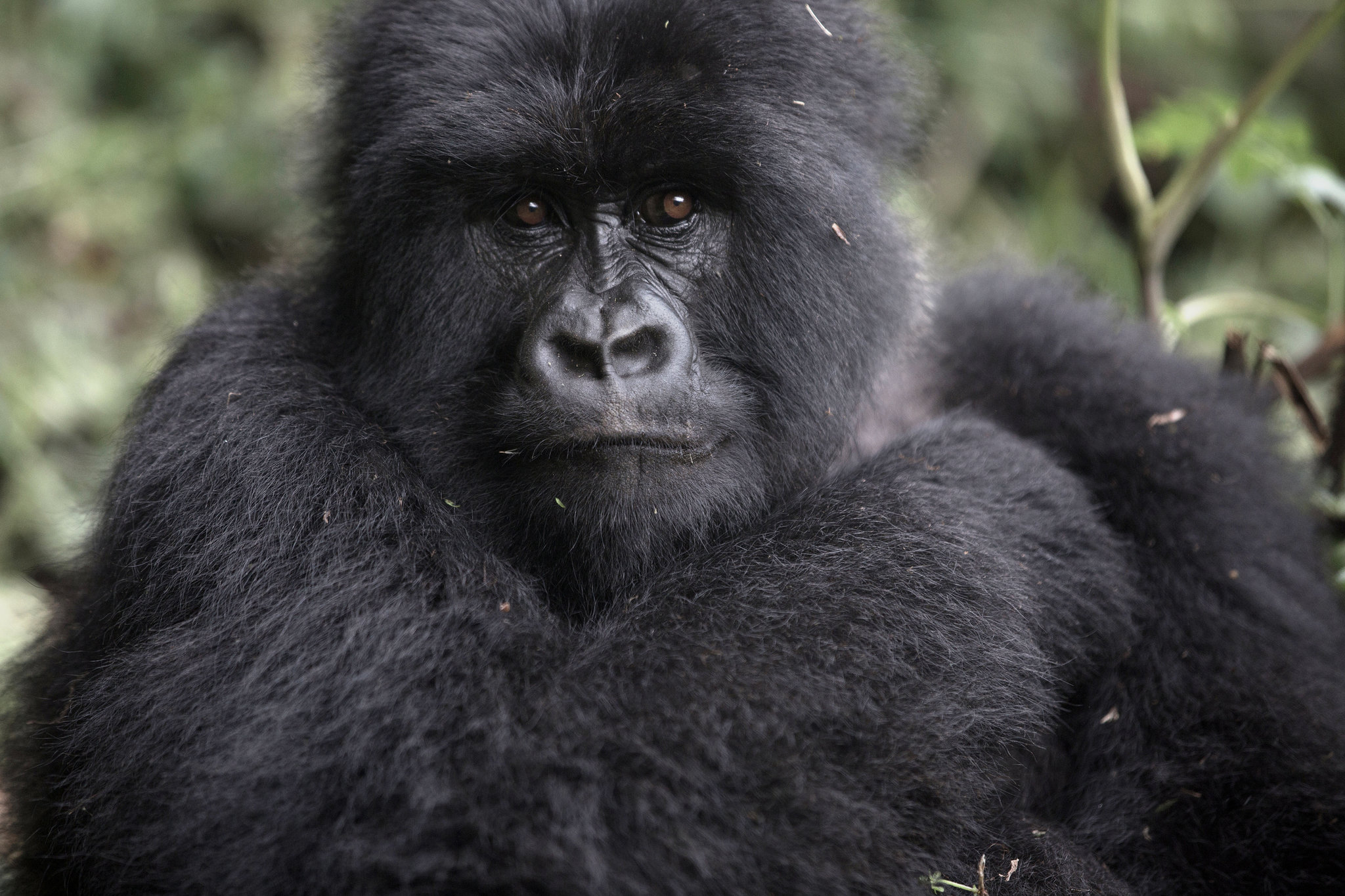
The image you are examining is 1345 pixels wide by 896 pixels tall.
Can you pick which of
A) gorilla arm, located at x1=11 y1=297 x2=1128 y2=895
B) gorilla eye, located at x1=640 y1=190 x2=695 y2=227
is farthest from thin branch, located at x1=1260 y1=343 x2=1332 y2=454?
gorilla eye, located at x1=640 y1=190 x2=695 y2=227

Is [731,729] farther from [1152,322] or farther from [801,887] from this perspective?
[1152,322]

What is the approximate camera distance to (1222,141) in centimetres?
358

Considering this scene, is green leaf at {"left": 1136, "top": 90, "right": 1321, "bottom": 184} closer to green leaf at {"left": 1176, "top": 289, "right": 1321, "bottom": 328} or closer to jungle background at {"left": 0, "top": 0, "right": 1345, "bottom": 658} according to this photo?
jungle background at {"left": 0, "top": 0, "right": 1345, "bottom": 658}

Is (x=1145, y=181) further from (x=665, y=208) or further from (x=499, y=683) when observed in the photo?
(x=499, y=683)

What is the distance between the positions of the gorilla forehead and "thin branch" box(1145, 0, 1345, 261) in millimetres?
1534

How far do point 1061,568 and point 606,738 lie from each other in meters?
1.24

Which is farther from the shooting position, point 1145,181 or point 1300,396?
point 1145,181

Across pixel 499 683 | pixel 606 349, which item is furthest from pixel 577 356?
pixel 499 683

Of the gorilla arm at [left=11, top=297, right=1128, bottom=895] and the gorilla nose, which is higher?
the gorilla nose

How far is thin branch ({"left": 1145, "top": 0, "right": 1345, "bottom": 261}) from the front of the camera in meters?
3.46

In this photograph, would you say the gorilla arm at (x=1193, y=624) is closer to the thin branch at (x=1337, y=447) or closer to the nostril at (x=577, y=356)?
the thin branch at (x=1337, y=447)

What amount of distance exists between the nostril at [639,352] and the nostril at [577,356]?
0.10 feet

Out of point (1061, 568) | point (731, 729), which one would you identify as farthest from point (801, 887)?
point (1061, 568)

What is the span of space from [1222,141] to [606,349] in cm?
225
